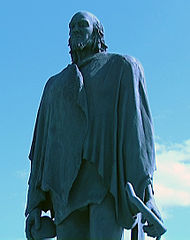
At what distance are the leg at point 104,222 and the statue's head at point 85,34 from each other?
183cm

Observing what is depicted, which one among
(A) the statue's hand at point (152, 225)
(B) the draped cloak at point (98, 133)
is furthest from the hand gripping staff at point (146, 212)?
(B) the draped cloak at point (98, 133)

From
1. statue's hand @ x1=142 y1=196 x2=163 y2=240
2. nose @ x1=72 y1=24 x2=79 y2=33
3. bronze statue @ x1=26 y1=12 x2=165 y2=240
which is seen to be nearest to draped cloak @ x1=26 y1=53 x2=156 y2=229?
bronze statue @ x1=26 y1=12 x2=165 y2=240

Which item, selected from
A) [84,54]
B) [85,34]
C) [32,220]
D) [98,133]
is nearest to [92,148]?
[98,133]

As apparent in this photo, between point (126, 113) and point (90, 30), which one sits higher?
point (90, 30)

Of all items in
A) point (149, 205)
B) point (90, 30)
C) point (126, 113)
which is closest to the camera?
point (149, 205)

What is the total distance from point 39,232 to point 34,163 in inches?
33.3

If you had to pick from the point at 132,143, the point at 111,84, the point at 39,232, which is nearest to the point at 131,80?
the point at 111,84

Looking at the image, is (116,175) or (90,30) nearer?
(116,175)

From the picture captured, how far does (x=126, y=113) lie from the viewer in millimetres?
7629

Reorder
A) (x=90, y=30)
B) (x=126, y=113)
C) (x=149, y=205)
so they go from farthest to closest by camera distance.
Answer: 1. (x=90, y=30)
2. (x=126, y=113)
3. (x=149, y=205)

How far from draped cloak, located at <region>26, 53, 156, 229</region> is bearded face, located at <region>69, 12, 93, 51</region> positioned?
20 centimetres

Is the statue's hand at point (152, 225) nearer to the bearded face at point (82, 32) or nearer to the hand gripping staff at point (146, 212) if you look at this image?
the hand gripping staff at point (146, 212)

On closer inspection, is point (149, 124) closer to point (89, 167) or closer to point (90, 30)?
point (89, 167)

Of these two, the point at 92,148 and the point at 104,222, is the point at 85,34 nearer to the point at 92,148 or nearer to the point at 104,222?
the point at 92,148
